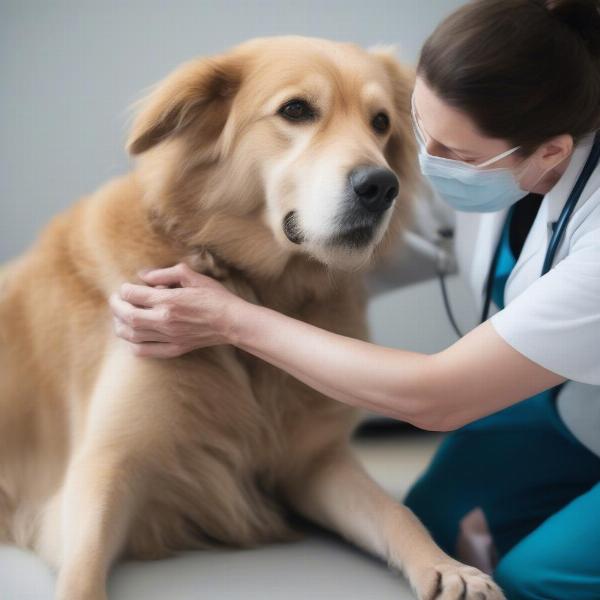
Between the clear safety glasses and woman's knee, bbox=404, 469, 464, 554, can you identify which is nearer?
the clear safety glasses

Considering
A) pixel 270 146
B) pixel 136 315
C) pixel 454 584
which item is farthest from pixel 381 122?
pixel 454 584

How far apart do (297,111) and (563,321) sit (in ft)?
2.14

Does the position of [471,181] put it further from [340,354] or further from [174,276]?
[174,276]

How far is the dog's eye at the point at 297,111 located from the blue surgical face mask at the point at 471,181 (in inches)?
8.1

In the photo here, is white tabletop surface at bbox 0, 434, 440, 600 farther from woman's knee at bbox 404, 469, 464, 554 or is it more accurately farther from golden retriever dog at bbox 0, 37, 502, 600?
woman's knee at bbox 404, 469, 464, 554

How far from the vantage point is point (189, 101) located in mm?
1665

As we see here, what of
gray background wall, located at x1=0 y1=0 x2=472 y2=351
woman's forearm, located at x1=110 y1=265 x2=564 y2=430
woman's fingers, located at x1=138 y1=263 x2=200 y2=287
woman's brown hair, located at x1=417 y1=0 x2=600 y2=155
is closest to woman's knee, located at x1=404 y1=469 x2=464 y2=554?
woman's forearm, located at x1=110 y1=265 x2=564 y2=430

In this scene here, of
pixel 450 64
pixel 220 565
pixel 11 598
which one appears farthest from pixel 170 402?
pixel 450 64

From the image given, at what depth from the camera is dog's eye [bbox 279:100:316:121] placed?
1.63 metres

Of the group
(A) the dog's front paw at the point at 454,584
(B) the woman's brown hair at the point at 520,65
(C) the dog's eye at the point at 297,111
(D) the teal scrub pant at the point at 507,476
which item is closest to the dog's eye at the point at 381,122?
(C) the dog's eye at the point at 297,111

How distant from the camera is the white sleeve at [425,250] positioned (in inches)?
90.7

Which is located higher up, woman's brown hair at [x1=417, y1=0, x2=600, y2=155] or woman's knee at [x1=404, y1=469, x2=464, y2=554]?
woman's brown hair at [x1=417, y1=0, x2=600, y2=155]

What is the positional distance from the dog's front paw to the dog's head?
1.86ft

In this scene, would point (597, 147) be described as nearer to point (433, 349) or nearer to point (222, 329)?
point (222, 329)
